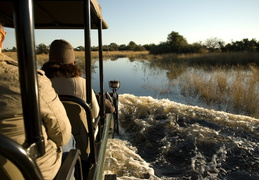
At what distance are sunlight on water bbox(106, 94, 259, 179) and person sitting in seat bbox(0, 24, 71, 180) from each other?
236 centimetres

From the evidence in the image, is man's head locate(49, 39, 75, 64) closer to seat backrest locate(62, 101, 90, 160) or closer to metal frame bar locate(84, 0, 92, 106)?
metal frame bar locate(84, 0, 92, 106)

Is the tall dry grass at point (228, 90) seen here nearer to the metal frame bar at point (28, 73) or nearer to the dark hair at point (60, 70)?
the dark hair at point (60, 70)

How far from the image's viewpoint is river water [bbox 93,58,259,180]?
357cm

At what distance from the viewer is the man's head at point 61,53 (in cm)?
229

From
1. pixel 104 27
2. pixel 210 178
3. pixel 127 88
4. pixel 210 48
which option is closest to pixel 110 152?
pixel 210 178

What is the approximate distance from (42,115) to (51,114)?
0.17 ft

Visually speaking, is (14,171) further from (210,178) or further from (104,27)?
(210,178)

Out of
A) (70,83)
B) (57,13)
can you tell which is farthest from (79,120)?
(57,13)

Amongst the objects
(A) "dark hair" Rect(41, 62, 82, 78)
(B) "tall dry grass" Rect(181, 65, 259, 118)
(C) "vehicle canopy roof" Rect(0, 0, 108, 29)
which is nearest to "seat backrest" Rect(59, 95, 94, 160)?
(A) "dark hair" Rect(41, 62, 82, 78)

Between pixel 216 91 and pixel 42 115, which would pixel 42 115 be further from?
pixel 216 91

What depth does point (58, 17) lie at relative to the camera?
9.58 ft

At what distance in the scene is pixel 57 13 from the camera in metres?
2.68

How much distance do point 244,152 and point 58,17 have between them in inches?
147

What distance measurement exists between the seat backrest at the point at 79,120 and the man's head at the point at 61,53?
55 centimetres
